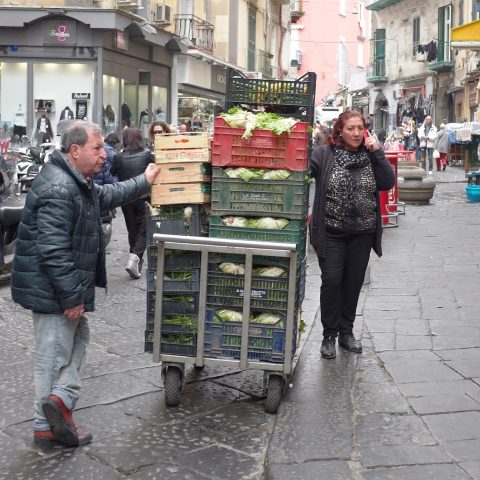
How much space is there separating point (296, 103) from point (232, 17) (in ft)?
99.5

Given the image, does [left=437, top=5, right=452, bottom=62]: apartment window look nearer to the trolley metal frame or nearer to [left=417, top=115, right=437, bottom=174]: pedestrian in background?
[left=417, top=115, right=437, bottom=174]: pedestrian in background

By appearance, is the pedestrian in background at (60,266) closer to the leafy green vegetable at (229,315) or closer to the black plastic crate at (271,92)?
the leafy green vegetable at (229,315)

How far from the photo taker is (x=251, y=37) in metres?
38.1

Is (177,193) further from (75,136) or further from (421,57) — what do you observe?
(421,57)

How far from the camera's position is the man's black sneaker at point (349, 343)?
21.1ft

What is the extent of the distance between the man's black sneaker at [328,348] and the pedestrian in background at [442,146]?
22.6 metres

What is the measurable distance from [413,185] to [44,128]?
1088 cm

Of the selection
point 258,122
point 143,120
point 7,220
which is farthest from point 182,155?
point 143,120

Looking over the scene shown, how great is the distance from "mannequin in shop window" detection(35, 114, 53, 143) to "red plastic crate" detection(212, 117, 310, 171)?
19.3 m

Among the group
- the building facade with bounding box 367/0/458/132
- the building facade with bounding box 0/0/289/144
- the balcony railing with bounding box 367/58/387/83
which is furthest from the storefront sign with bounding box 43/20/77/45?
the balcony railing with bounding box 367/58/387/83

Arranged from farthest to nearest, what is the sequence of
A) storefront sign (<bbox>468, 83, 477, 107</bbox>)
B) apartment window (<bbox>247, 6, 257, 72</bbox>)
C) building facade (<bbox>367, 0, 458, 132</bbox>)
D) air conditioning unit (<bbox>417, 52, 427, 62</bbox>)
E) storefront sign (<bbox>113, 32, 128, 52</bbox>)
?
air conditioning unit (<bbox>417, 52, 427, 62</bbox>) → building facade (<bbox>367, 0, 458, 132</bbox>) → apartment window (<bbox>247, 6, 257, 72</bbox>) → storefront sign (<bbox>468, 83, 477, 107</bbox>) → storefront sign (<bbox>113, 32, 128, 52</bbox>)

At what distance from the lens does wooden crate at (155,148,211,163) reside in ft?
17.0

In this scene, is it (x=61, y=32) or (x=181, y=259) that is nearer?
(x=181, y=259)

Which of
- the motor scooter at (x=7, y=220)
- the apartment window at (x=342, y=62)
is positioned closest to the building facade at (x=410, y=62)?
the apartment window at (x=342, y=62)
